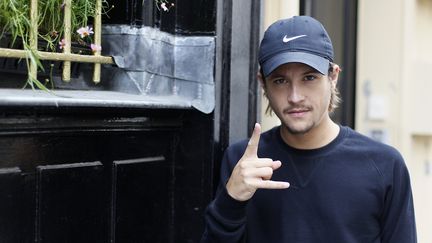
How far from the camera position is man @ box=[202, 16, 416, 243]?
212 cm

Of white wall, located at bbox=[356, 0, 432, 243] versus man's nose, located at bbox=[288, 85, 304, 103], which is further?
white wall, located at bbox=[356, 0, 432, 243]

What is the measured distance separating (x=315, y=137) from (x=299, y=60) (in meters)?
0.28

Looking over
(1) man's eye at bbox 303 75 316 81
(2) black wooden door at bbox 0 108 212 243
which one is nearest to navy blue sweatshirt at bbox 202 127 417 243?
(1) man's eye at bbox 303 75 316 81

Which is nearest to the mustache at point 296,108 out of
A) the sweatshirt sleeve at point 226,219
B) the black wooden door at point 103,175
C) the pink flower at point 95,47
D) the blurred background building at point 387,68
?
the sweatshirt sleeve at point 226,219

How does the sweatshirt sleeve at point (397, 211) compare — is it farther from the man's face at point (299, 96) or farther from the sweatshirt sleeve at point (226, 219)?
the sweatshirt sleeve at point (226, 219)

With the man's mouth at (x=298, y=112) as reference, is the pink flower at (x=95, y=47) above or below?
above

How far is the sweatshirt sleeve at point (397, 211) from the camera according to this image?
7.05 feet

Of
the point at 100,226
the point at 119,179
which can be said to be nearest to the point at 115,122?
the point at 119,179

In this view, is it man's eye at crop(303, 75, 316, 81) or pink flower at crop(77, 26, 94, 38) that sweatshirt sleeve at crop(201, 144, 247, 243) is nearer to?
man's eye at crop(303, 75, 316, 81)

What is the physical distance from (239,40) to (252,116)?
36 cm

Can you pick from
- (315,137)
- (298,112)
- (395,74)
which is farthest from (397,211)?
(395,74)

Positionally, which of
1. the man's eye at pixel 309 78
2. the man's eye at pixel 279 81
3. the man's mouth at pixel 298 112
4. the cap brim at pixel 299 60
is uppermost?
the cap brim at pixel 299 60

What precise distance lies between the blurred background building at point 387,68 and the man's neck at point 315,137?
2.07 m

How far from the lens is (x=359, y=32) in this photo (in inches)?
174
